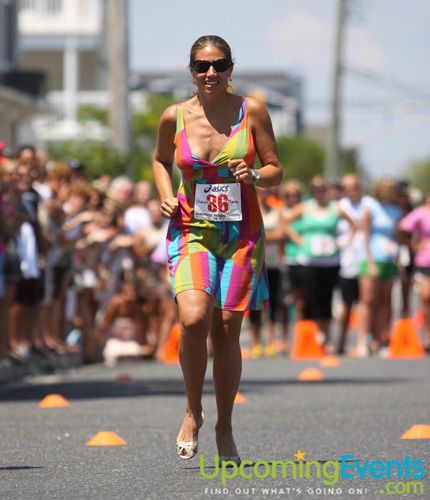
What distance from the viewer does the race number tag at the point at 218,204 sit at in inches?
315

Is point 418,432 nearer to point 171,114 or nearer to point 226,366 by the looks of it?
point 226,366

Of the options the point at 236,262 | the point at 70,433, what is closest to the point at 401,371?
the point at 70,433

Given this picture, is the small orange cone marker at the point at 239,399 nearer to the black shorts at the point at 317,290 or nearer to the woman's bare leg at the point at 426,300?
the black shorts at the point at 317,290

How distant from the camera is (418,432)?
30.2 ft

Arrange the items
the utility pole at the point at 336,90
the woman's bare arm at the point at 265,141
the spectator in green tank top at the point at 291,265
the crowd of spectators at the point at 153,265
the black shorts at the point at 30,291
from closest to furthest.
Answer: the woman's bare arm at the point at 265,141
the black shorts at the point at 30,291
the crowd of spectators at the point at 153,265
the spectator in green tank top at the point at 291,265
the utility pole at the point at 336,90

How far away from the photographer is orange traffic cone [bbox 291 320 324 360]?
59.8 feet

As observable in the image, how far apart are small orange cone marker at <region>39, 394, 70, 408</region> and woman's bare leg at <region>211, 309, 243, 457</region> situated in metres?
3.65

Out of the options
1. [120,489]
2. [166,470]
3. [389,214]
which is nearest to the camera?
[120,489]

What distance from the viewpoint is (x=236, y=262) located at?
8.05 meters

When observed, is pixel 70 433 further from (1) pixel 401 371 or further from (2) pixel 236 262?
(1) pixel 401 371

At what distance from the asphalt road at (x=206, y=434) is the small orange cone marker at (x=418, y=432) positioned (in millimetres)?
113

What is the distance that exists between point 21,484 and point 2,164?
6.08m

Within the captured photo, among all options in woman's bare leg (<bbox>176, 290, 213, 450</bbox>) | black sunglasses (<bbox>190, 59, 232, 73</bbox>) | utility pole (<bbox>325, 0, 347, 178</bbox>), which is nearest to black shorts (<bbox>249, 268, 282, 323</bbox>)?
woman's bare leg (<bbox>176, 290, 213, 450</bbox>)

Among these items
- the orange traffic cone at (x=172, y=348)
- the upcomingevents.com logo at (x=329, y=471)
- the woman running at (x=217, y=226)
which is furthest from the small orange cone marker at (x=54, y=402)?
the orange traffic cone at (x=172, y=348)
